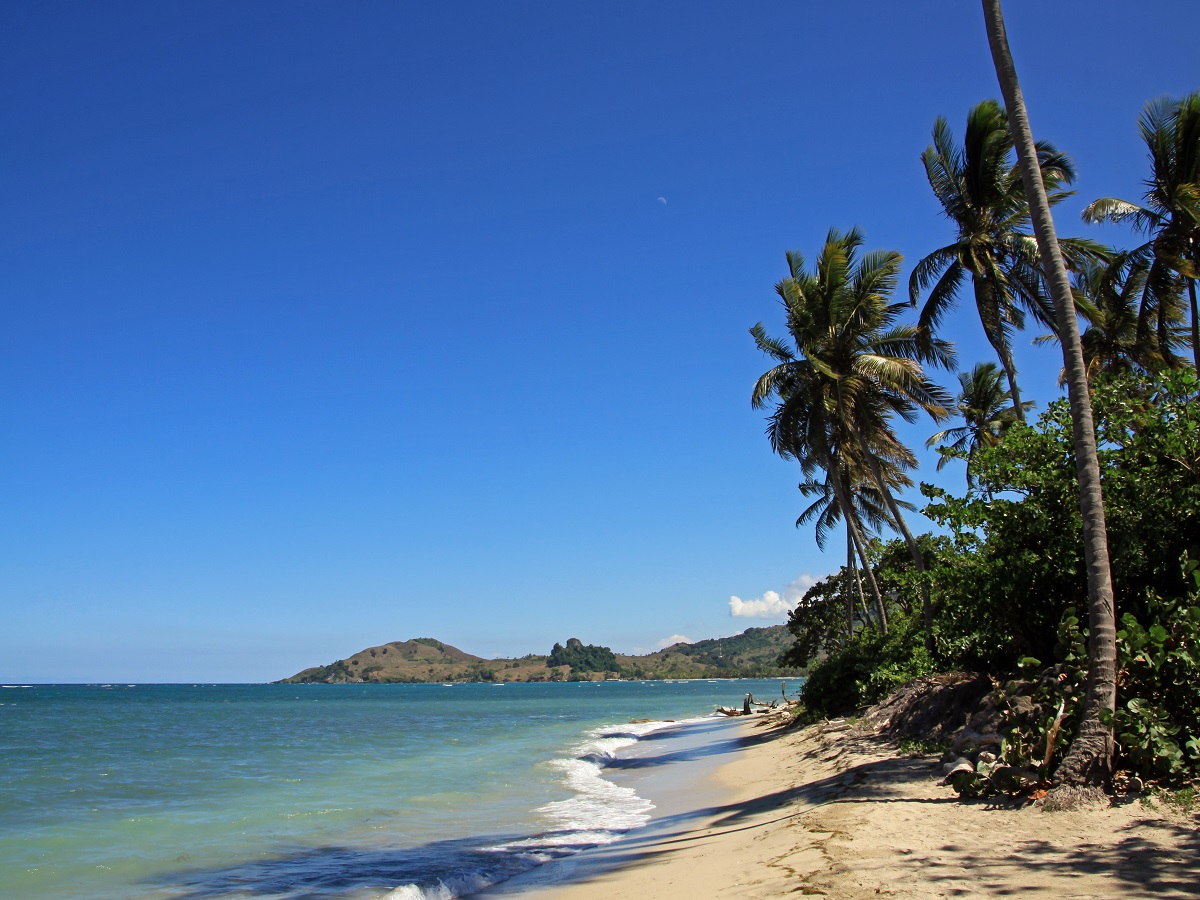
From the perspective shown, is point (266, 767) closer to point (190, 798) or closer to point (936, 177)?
point (190, 798)

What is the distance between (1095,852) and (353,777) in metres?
17.3

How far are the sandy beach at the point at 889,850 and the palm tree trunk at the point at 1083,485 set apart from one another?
1.81 feet

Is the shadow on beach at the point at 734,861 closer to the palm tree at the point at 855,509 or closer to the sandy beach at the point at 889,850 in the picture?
the sandy beach at the point at 889,850

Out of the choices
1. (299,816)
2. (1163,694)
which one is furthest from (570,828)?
(1163,694)

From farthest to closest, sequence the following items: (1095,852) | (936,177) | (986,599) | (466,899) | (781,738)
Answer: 1. (781,738)
2. (936,177)
3. (986,599)
4. (466,899)
5. (1095,852)

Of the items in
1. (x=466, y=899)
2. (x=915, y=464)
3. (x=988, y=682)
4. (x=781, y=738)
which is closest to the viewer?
(x=466, y=899)

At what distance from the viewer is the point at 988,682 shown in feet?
A: 39.7

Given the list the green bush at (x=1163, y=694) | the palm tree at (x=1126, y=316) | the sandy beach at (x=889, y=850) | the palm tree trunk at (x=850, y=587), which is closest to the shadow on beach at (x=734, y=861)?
the sandy beach at (x=889, y=850)

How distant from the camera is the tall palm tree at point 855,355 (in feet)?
62.9

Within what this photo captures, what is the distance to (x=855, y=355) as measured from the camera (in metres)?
20.0

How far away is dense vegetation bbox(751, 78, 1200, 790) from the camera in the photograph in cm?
790

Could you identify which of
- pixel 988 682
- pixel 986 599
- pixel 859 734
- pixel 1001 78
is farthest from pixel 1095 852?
pixel 859 734

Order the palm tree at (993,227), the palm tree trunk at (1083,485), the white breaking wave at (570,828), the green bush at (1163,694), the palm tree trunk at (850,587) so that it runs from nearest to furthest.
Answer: the green bush at (1163,694)
the palm tree trunk at (1083,485)
the white breaking wave at (570,828)
the palm tree at (993,227)
the palm tree trunk at (850,587)

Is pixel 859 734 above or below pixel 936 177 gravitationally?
below
